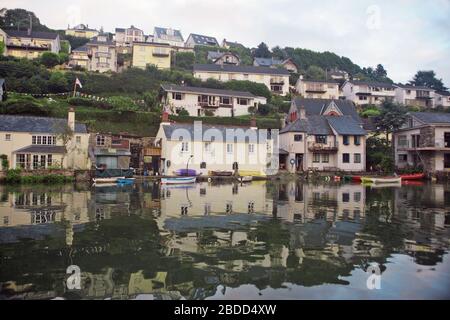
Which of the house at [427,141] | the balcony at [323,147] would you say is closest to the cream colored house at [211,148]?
the balcony at [323,147]

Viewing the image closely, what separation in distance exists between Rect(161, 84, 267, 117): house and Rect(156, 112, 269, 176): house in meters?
13.3

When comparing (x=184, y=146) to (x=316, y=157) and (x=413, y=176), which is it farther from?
(x=413, y=176)

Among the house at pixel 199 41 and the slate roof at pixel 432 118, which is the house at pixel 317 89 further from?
the house at pixel 199 41

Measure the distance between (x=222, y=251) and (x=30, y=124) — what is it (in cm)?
3677

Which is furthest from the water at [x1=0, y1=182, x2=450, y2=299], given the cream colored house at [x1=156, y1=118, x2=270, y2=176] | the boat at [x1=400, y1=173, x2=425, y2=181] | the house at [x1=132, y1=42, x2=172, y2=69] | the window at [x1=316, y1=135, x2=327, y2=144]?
the house at [x1=132, y1=42, x2=172, y2=69]

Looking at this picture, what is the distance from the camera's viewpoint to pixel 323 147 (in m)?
50.3

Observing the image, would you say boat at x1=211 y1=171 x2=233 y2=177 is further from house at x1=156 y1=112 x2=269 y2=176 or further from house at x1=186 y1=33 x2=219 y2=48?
house at x1=186 y1=33 x2=219 y2=48

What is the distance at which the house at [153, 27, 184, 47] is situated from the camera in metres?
118

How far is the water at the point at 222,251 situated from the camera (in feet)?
26.8

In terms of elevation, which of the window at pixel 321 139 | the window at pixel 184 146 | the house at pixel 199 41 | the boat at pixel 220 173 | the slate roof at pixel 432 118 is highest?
the house at pixel 199 41

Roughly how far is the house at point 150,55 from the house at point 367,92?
4426 cm

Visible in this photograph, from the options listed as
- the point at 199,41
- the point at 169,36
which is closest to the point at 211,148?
the point at 199,41

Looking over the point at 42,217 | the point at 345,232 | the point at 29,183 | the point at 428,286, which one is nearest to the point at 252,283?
the point at 428,286
